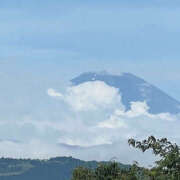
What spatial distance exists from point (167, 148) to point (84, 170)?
5831 cm

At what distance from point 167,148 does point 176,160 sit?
1.59 m

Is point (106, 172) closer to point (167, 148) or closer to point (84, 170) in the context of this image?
point (84, 170)

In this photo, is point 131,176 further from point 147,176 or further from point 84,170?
point 84,170

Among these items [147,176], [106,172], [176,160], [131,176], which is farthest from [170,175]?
[106,172]

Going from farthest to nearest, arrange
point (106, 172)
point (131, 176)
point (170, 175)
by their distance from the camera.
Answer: point (106, 172) < point (131, 176) < point (170, 175)

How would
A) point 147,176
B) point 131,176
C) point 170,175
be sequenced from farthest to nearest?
point 131,176, point 147,176, point 170,175

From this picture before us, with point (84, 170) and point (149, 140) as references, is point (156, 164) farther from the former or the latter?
point (84, 170)

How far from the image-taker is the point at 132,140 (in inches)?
1694

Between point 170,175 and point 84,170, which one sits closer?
point 170,175

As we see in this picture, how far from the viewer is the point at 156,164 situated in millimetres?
43562

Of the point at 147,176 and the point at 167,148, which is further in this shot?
the point at 147,176

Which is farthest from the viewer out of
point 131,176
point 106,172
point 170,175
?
point 106,172

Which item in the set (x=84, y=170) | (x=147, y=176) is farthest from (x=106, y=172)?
(x=147, y=176)

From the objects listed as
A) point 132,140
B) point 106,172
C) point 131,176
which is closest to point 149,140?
point 132,140
